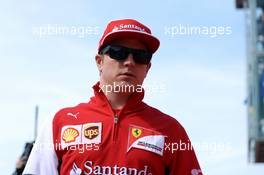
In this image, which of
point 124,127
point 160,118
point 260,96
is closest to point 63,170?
point 124,127

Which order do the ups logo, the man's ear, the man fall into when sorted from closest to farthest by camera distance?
the man, the ups logo, the man's ear

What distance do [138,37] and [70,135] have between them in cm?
86

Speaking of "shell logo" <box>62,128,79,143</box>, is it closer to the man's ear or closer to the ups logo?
the ups logo

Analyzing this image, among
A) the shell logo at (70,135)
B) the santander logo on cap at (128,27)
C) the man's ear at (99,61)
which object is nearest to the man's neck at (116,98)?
the man's ear at (99,61)

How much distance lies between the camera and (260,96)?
22.3m

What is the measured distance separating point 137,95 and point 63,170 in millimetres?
766

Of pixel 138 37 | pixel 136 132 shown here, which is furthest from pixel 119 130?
pixel 138 37

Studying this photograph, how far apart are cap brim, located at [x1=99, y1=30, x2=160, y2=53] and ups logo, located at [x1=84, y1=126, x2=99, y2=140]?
25.4 inches

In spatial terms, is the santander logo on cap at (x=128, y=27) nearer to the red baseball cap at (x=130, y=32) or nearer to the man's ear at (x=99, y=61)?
the red baseball cap at (x=130, y=32)

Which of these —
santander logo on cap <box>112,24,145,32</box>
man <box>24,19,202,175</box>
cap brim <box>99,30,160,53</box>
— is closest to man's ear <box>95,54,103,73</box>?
man <box>24,19,202,175</box>

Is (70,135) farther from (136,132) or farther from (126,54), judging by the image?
(126,54)

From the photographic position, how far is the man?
3885mm

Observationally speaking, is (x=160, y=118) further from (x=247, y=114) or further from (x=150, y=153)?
(x=247, y=114)

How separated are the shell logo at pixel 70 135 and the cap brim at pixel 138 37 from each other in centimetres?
68
